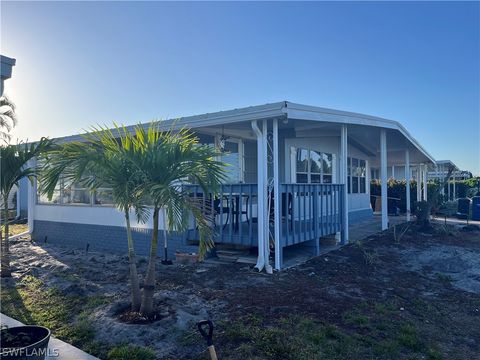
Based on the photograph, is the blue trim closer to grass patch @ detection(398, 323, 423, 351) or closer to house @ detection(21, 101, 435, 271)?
house @ detection(21, 101, 435, 271)

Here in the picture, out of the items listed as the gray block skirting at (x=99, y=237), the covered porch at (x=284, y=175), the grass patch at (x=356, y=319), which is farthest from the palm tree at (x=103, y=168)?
the gray block skirting at (x=99, y=237)

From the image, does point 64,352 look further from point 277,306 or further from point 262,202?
point 262,202

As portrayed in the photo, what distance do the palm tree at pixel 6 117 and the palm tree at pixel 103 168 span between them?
5494mm

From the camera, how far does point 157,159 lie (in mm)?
3938

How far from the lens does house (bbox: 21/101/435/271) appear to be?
6.48 m

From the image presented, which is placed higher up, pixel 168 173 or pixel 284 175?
pixel 284 175

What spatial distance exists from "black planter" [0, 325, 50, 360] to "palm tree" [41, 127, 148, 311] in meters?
1.20

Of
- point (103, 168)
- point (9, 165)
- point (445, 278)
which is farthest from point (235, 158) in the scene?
point (103, 168)

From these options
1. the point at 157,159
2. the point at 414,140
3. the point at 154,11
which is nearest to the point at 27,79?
the point at 154,11

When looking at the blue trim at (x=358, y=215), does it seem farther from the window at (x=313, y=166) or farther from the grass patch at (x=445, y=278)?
the grass patch at (x=445, y=278)

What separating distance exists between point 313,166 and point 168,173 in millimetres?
Answer: 7670

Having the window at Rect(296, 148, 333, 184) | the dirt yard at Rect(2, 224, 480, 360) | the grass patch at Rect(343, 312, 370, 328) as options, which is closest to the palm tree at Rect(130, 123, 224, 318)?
the dirt yard at Rect(2, 224, 480, 360)

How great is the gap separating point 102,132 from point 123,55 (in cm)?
589

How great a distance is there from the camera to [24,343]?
122 inches
